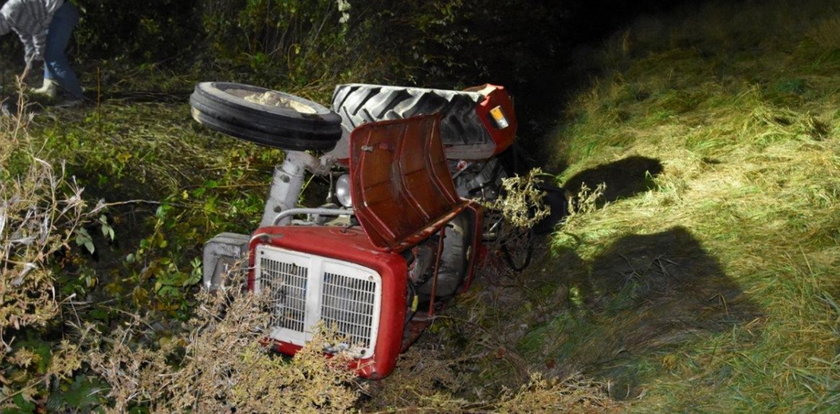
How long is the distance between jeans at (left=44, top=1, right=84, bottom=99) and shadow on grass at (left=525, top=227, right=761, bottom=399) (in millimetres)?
3974

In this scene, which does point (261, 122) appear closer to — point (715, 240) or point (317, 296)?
point (317, 296)

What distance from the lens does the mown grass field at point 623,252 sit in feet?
13.2

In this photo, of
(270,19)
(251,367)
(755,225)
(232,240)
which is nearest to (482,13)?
(270,19)

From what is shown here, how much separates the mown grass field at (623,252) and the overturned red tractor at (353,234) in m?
0.36

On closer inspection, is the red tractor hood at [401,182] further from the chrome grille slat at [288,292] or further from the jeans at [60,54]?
the jeans at [60,54]

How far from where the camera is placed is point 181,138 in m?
6.43

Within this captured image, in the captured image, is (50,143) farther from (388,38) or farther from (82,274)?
(388,38)

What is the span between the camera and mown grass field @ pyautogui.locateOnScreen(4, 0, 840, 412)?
4.03 m

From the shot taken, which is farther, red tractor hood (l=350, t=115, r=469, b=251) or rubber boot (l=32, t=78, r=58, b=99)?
rubber boot (l=32, t=78, r=58, b=99)

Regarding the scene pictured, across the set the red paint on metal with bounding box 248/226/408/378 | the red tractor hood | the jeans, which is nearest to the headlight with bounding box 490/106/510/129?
the red tractor hood

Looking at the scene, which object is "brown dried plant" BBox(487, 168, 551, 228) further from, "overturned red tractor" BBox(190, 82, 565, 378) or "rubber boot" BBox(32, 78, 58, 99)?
"rubber boot" BBox(32, 78, 58, 99)

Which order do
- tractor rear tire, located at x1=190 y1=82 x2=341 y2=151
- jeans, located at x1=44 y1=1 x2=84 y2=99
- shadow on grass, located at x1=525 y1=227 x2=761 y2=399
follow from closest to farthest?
tractor rear tire, located at x1=190 y1=82 x2=341 y2=151 → shadow on grass, located at x1=525 y1=227 x2=761 y2=399 → jeans, located at x1=44 y1=1 x2=84 y2=99

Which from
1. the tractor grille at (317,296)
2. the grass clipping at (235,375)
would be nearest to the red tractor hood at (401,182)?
the tractor grille at (317,296)

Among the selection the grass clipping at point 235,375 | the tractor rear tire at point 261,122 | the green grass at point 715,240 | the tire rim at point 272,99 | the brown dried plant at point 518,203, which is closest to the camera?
the grass clipping at point 235,375
